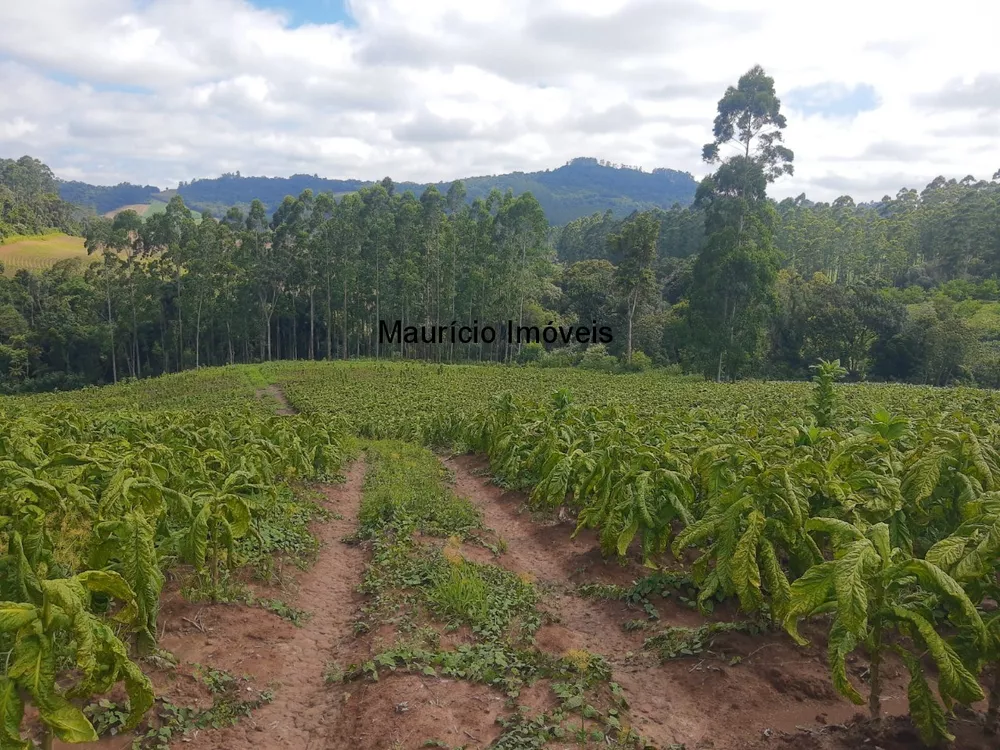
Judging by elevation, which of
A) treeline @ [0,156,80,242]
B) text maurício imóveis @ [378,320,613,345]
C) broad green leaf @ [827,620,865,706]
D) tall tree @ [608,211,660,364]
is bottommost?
text maurício imóveis @ [378,320,613,345]

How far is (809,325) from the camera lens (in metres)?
42.9

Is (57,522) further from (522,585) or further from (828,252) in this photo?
(828,252)

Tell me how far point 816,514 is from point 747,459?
930 millimetres

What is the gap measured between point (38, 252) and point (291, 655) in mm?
94721

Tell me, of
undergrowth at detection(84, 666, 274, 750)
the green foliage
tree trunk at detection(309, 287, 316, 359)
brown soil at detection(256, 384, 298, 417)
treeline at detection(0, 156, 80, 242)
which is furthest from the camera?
treeline at detection(0, 156, 80, 242)

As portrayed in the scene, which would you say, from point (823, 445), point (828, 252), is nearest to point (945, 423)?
point (823, 445)

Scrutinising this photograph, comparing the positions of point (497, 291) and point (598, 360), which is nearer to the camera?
point (598, 360)

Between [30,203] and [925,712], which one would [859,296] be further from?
[30,203]

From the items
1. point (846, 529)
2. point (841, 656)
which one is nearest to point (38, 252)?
point (846, 529)

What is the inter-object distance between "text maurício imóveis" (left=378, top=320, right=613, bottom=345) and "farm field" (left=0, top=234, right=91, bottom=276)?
42113mm

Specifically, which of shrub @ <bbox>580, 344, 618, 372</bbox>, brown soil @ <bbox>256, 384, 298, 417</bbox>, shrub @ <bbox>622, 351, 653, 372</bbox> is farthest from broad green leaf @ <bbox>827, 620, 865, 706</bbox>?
shrub @ <bbox>580, 344, 618, 372</bbox>

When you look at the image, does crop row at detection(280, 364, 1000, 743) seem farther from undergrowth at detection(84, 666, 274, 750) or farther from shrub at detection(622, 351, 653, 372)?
shrub at detection(622, 351, 653, 372)

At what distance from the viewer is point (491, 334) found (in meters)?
58.7

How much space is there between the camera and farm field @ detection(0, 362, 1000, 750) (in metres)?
3.43
